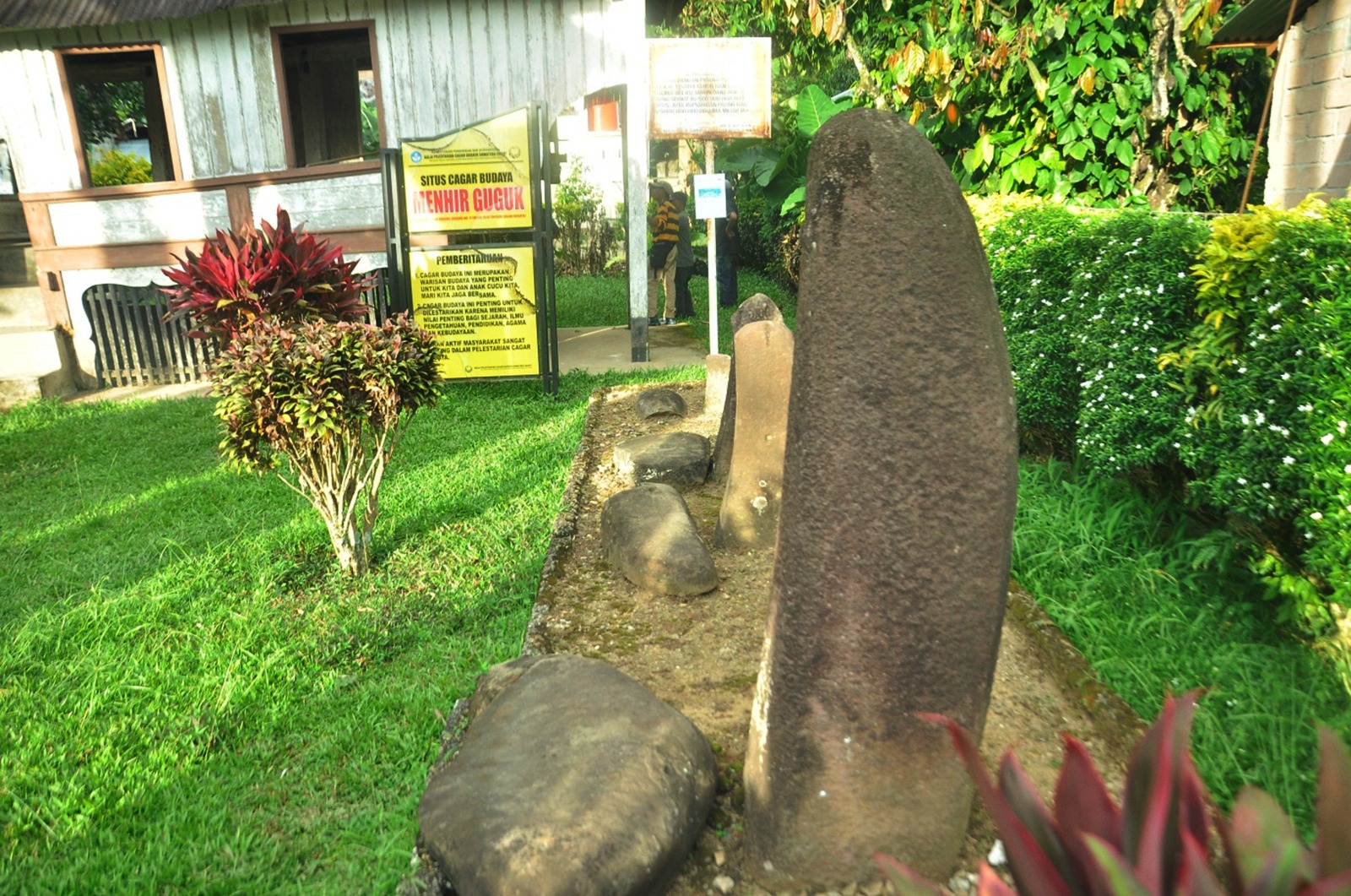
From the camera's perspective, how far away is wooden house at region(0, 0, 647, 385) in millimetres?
9461

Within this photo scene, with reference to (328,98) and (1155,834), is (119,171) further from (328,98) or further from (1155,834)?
(1155,834)

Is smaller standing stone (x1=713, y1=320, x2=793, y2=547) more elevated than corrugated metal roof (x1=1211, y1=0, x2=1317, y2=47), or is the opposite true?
corrugated metal roof (x1=1211, y1=0, x2=1317, y2=47)

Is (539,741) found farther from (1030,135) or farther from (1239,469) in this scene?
(1030,135)

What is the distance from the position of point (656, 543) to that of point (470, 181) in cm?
513

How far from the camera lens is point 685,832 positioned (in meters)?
2.43

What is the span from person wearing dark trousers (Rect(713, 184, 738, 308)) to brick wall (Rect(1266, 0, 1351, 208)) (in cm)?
846

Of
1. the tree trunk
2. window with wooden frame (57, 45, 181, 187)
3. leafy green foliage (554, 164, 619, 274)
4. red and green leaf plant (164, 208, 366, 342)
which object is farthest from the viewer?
leafy green foliage (554, 164, 619, 274)

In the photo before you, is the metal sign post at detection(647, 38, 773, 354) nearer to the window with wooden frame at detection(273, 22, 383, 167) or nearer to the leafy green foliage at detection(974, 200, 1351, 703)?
the leafy green foliage at detection(974, 200, 1351, 703)

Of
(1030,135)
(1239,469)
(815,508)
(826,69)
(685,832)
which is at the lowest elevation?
(685,832)

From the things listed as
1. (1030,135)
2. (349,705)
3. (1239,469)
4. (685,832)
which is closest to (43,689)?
(349,705)

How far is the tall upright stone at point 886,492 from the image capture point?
7.20ft

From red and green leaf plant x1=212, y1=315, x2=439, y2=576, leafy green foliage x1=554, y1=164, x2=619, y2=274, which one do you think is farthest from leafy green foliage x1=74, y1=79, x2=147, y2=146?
red and green leaf plant x1=212, y1=315, x2=439, y2=576

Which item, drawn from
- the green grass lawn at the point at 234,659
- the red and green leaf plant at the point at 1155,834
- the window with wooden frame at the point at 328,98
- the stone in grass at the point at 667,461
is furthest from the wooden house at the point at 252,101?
the red and green leaf plant at the point at 1155,834

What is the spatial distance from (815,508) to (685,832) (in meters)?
0.88
